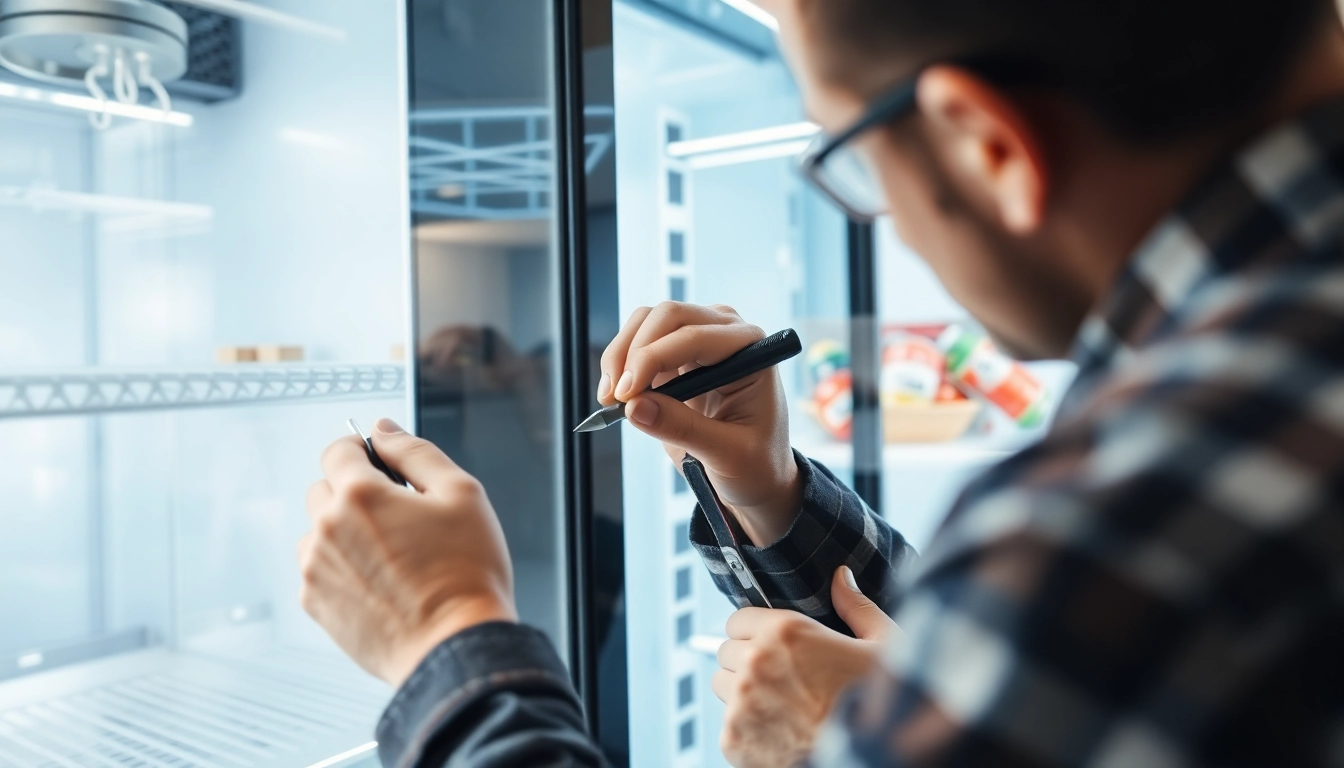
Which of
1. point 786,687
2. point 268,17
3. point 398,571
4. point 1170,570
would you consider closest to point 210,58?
point 268,17

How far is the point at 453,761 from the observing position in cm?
38

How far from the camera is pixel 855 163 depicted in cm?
41

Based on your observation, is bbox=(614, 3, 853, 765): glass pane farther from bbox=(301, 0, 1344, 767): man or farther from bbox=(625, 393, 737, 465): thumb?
bbox=(301, 0, 1344, 767): man

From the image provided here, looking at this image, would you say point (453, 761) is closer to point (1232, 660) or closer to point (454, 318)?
point (1232, 660)

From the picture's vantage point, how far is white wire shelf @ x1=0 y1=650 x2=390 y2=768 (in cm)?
66

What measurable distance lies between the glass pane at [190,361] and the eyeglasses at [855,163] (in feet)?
1.59

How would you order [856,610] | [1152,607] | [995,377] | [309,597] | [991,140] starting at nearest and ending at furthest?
[1152,607], [991,140], [309,597], [856,610], [995,377]

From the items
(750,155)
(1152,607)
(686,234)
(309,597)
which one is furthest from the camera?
(750,155)

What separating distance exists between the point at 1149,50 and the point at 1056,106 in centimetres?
3

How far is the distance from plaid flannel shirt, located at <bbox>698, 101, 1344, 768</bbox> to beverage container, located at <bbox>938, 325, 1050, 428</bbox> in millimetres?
1492

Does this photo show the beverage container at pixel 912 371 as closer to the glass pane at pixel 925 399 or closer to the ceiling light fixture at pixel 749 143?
the glass pane at pixel 925 399

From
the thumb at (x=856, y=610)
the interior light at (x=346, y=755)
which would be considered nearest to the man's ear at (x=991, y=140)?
the thumb at (x=856, y=610)

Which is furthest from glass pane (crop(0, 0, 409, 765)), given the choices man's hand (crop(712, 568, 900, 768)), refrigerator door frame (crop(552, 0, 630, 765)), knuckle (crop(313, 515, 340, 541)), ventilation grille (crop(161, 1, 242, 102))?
man's hand (crop(712, 568, 900, 768))

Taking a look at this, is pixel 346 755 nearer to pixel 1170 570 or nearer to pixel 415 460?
pixel 415 460
